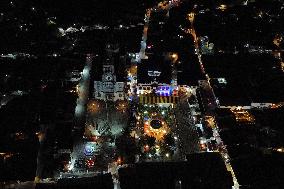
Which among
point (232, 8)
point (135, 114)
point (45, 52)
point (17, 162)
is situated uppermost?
point (232, 8)

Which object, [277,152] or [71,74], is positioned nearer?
[277,152]

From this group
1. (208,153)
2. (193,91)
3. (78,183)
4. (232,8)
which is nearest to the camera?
(78,183)

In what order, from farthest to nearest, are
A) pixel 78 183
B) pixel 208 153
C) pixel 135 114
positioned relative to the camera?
pixel 135 114 → pixel 208 153 → pixel 78 183

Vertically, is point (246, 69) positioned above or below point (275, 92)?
above

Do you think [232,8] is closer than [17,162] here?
No

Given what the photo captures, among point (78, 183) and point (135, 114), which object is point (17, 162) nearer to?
point (78, 183)

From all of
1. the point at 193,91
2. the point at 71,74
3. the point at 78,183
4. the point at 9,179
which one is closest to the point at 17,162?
the point at 9,179

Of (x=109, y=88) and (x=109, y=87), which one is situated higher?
(x=109, y=87)

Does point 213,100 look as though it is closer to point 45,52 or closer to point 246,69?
point 246,69

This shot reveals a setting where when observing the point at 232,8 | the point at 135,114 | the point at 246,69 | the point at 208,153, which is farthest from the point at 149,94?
the point at 232,8
